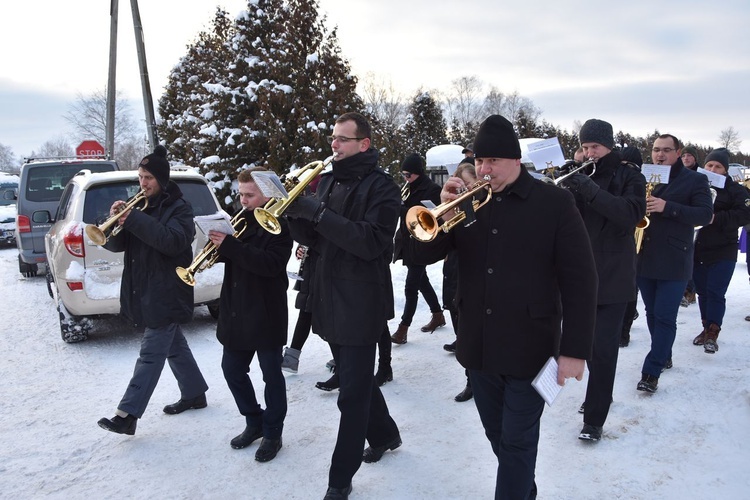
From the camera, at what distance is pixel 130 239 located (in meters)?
4.52

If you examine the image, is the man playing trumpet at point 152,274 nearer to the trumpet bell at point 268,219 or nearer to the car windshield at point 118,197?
the trumpet bell at point 268,219

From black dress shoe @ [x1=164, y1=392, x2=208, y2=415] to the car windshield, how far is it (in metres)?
2.43

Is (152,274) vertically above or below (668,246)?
below

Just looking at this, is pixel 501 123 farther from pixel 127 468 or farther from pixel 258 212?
pixel 127 468

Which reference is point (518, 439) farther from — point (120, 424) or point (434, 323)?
point (434, 323)

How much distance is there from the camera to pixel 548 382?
2.65 meters

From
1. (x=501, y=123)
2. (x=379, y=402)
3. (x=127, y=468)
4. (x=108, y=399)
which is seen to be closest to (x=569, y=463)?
(x=379, y=402)

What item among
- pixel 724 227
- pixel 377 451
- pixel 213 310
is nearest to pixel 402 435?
pixel 377 451

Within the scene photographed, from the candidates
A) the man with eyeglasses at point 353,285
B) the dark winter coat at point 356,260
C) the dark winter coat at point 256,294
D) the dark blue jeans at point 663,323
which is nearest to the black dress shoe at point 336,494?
the man with eyeglasses at point 353,285

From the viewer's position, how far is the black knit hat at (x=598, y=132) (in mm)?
4109

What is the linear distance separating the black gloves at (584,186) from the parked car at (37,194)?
950 centimetres

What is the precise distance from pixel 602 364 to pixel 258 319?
2347 millimetres

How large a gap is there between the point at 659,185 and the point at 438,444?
301cm

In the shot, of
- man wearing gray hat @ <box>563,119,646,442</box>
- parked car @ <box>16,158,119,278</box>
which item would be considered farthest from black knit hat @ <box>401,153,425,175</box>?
parked car @ <box>16,158,119,278</box>
